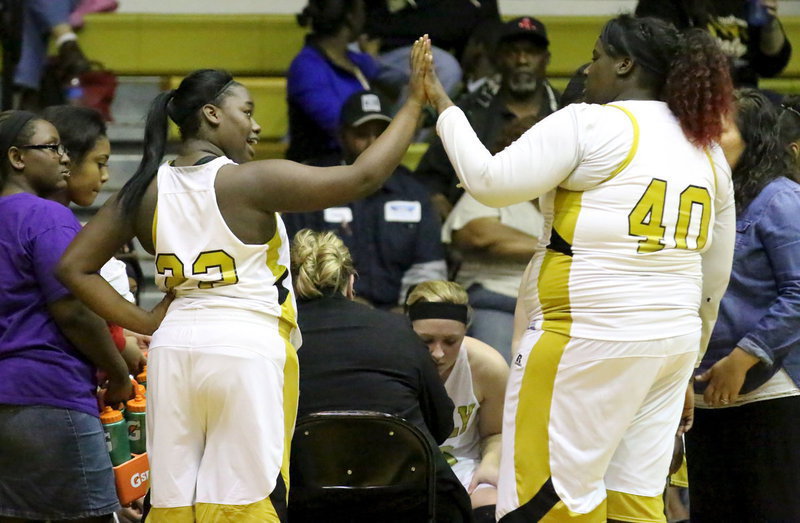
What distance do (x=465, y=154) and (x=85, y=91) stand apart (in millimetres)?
4465

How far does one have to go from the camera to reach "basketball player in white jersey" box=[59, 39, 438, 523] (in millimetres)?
3154

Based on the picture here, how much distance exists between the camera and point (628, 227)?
122 inches

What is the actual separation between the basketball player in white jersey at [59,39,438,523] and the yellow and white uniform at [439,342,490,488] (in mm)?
1314

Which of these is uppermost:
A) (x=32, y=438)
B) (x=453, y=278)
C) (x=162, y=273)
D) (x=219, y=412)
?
(x=162, y=273)

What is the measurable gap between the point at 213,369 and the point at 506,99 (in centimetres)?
358

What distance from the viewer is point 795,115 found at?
4.18 m

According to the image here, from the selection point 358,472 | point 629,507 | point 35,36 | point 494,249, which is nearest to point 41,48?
point 35,36

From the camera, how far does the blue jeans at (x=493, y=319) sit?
5.53m

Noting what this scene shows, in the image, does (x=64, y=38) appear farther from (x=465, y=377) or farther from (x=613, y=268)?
(x=613, y=268)

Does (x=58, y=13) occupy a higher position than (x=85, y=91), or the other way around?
(x=58, y=13)

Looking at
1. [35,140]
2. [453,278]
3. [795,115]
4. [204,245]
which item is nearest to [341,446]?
[204,245]

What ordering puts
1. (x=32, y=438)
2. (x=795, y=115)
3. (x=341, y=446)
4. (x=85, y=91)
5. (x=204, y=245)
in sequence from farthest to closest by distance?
(x=85, y=91), (x=795, y=115), (x=341, y=446), (x=32, y=438), (x=204, y=245)

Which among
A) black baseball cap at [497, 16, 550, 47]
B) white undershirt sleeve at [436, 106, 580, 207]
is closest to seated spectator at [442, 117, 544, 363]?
black baseball cap at [497, 16, 550, 47]

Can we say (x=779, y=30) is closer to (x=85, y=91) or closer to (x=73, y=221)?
(x=85, y=91)
